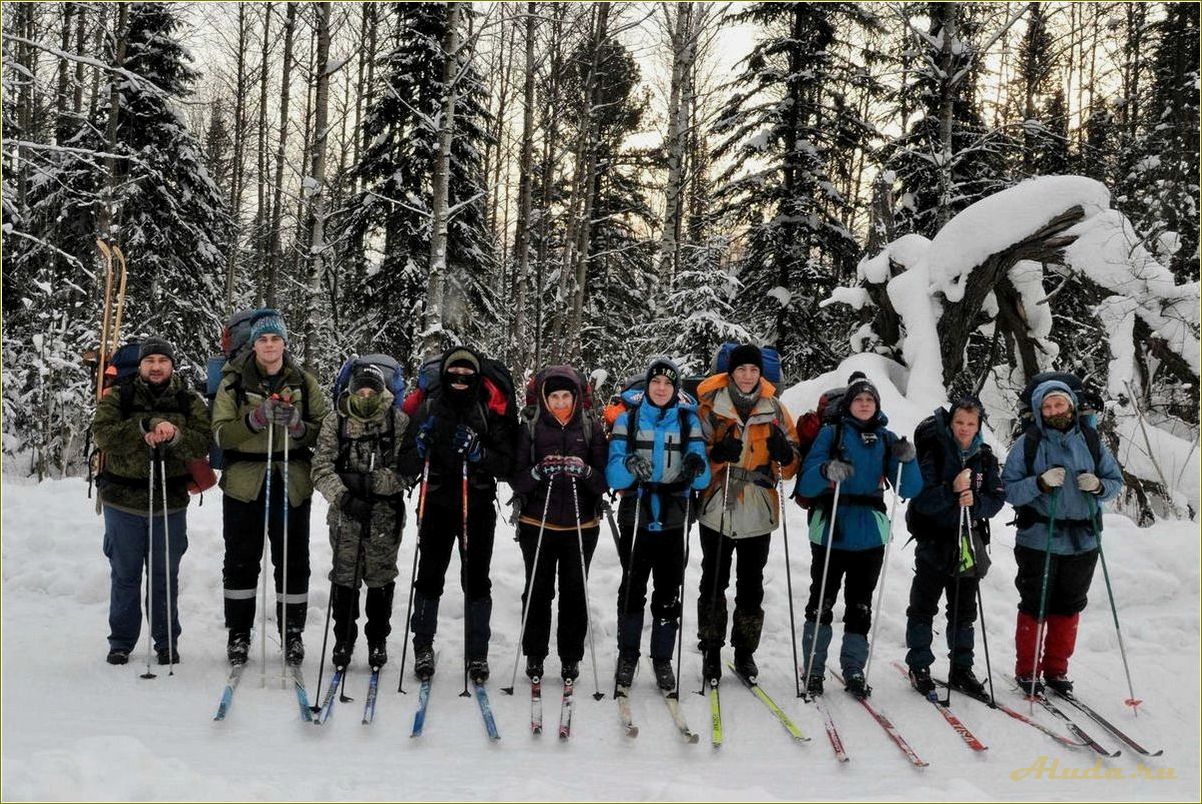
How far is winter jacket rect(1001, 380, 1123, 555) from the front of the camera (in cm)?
509

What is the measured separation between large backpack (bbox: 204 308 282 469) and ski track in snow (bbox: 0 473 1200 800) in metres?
1.43

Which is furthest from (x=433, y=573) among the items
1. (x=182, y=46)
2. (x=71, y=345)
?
(x=182, y=46)

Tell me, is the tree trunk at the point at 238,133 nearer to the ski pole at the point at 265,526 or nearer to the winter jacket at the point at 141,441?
the winter jacket at the point at 141,441

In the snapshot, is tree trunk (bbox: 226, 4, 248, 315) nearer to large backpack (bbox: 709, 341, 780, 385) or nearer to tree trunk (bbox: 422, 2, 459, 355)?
tree trunk (bbox: 422, 2, 459, 355)

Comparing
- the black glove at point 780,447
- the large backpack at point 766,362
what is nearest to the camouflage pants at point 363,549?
the large backpack at point 766,362

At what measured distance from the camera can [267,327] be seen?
201 inches

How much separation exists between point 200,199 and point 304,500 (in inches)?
677

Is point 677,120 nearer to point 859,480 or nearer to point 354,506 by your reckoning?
point 859,480

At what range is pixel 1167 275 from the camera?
25.5 feet

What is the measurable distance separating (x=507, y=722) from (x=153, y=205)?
60.4 feet

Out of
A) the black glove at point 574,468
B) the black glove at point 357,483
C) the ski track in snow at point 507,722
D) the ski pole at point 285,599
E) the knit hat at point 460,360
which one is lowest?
the ski track in snow at point 507,722

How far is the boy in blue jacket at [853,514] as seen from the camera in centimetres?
511

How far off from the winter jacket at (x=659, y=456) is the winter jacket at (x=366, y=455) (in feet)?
4.70

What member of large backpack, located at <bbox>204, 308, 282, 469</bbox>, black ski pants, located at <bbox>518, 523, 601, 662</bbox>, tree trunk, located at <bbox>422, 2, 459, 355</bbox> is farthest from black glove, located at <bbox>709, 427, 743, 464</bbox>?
tree trunk, located at <bbox>422, 2, 459, 355</bbox>
